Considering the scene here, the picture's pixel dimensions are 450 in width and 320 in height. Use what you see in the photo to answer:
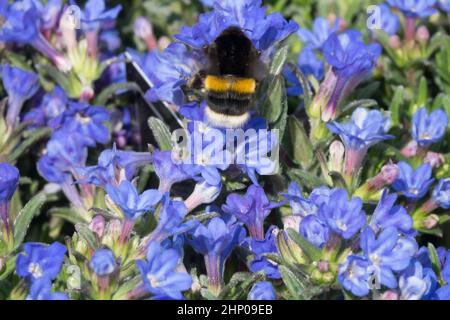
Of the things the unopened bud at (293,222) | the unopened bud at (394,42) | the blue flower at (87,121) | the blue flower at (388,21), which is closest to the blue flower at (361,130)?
the unopened bud at (293,222)

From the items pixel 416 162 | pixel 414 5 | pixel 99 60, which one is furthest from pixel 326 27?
pixel 99 60

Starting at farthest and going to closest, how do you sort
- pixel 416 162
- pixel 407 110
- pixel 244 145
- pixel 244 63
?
pixel 407 110 → pixel 416 162 → pixel 244 145 → pixel 244 63

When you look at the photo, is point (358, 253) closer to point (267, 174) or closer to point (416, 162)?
point (267, 174)

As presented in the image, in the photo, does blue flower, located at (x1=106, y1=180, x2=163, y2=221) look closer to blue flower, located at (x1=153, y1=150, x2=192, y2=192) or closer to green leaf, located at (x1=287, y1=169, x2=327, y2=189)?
A: blue flower, located at (x1=153, y1=150, x2=192, y2=192)

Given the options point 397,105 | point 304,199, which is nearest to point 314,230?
point 304,199

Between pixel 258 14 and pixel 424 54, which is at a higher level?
pixel 258 14
